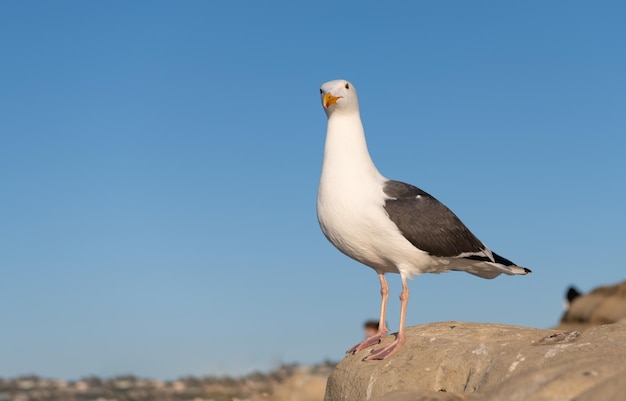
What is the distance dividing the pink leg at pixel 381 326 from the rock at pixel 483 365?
0.43 feet

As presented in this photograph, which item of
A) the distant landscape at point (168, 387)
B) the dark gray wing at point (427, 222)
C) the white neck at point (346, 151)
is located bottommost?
the distant landscape at point (168, 387)

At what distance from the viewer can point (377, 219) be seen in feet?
34.9

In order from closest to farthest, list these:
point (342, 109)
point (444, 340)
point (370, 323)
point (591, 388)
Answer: point (591, 388)
point (444, 340)
point (342, 109)
point (370, 323)

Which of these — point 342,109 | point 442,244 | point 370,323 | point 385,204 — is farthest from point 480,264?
point 370,323

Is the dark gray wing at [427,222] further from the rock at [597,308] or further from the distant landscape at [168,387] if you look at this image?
the rock at [597,308]

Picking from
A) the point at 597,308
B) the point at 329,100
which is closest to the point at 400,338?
the point at 329,100

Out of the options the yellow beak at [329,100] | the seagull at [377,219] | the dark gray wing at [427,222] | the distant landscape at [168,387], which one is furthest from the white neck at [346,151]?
the distant landscape at [168,387]

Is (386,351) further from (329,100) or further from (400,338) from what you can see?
(329,100)

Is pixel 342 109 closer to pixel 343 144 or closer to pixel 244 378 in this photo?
pixel 343 144

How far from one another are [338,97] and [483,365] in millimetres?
4304

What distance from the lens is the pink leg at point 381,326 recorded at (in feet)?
37.8

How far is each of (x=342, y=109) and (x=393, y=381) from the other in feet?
13.0

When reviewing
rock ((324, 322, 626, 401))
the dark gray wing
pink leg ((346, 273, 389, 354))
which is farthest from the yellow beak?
rock ((324, 322, 626, 401))

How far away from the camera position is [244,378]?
83.6 feet
